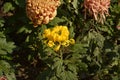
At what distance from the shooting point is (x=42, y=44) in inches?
125

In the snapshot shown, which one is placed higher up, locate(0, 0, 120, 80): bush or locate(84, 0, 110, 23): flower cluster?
locate(84, 0, 110, 23): flower cluster

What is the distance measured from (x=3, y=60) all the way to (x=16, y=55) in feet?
3.04

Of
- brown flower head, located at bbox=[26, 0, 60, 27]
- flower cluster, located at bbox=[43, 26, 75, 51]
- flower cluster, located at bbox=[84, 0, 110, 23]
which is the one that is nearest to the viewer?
flower cluster, located at bbox=[43, 26, 75, 51]

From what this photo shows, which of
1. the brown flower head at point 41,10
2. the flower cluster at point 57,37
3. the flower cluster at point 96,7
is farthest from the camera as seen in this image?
the flower cluster at point 96,7

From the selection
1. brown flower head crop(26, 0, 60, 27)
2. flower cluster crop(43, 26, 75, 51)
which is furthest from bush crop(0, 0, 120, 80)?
brown flower head crop(26, 0, 60, 27)

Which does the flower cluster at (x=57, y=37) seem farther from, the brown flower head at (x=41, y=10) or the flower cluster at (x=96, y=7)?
the flower cluster at (x=96, y=7)

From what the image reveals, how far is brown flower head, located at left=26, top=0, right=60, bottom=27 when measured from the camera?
298 cm

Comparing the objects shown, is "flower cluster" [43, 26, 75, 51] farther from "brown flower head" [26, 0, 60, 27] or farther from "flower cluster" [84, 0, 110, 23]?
"flower cluster" [84, 0, 110, 23]

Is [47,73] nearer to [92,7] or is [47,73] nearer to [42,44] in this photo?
[42,44]

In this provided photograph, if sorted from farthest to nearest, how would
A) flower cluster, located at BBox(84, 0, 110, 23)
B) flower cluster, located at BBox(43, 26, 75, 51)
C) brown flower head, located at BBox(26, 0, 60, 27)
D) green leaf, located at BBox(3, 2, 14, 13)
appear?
green leaf, located at BBox(3, 2, 14, 13), flower cluster, located at BBox(84, 0, 110, 23), brown flower head, located at BBox(26, 0, 60, 27), flower cluster, located at BBox(43, 26, 75, 51)

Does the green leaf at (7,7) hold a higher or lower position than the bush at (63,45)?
higher

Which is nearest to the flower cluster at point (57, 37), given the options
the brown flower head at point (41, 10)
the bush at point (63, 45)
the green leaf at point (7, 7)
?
the bush at point (63, 45)

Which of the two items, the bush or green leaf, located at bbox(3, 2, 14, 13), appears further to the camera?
green leaf, located at bbox(3, 2, 14, 13)

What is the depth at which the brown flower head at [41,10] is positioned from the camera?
117 inches
